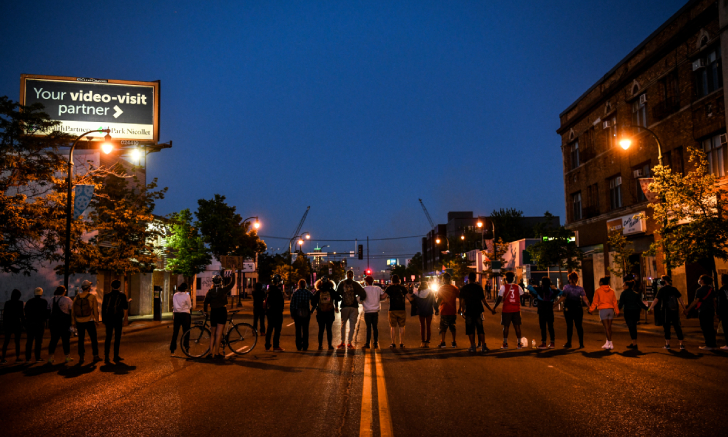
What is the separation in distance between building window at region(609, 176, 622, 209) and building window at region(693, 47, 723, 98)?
29.2ft

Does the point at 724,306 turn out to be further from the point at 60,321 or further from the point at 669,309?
the point at 60,321

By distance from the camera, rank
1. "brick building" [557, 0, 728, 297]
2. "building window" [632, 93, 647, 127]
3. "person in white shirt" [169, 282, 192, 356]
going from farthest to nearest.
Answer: "building window" [632, 93, 647, 127] → "brick building" [557, 0, 728, 297] → "person in white shirt" [169, 282, 192, 356]

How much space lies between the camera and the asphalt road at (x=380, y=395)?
21.2 feet

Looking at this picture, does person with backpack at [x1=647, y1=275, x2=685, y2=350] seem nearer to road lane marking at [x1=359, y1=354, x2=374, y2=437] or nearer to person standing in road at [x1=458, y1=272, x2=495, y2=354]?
person standing in road at [x1=458, y1=272, x2=495, y2=354]

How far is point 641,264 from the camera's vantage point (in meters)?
31.4

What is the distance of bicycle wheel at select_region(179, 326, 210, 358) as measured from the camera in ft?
42.7

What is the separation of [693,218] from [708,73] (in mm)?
9516

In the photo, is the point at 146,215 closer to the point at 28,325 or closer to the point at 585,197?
the point at 28,325

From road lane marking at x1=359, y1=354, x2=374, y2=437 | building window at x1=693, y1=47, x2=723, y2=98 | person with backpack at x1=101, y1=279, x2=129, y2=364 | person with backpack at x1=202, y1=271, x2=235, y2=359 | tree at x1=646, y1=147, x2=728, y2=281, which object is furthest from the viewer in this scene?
building window at x1=693, y1=47, x2=723, y2=98

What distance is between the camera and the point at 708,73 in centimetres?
2483

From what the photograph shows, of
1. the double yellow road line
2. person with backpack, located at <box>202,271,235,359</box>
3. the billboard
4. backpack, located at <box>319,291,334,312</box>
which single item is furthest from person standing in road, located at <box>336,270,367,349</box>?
the billboard

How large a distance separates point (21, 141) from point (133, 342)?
26.1ft

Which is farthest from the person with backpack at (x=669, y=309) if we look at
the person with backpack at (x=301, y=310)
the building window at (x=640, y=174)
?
the building window at (x=640, y=174)

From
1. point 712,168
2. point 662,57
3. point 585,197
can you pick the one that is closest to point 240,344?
point 712,168
